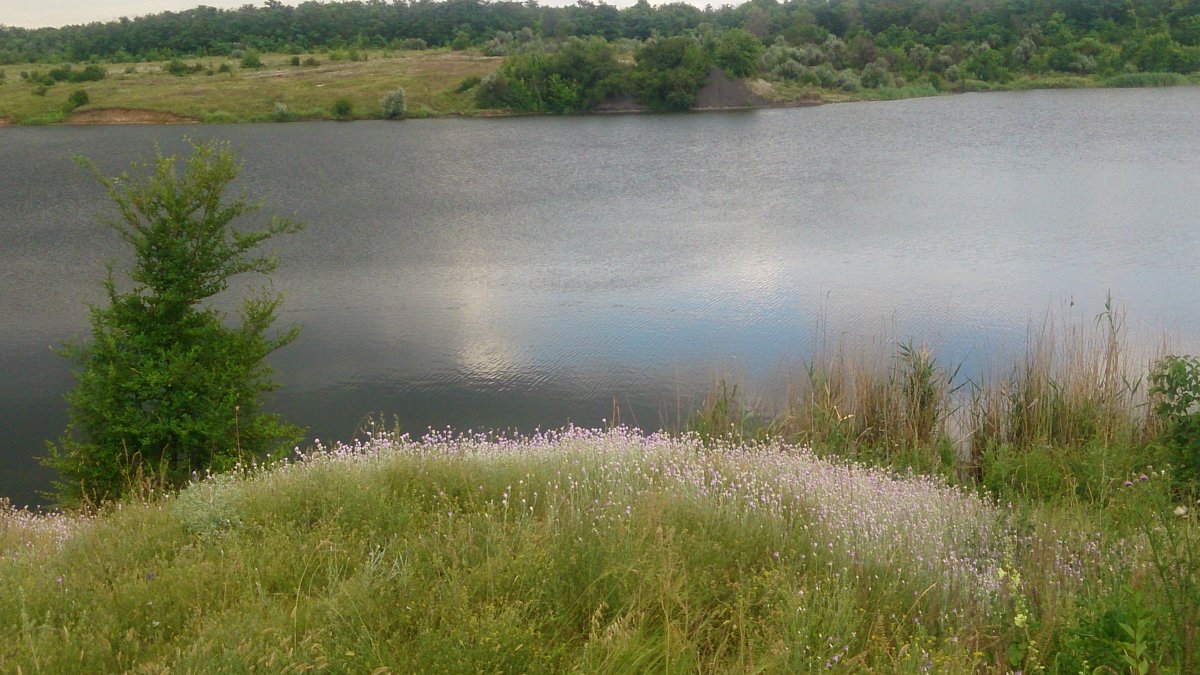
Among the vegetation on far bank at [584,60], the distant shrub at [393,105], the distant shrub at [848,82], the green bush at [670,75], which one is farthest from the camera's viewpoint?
the distant shrub at [848,82]

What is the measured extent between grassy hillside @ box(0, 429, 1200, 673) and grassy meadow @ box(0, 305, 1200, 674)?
0.01 m

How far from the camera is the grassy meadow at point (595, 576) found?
2.89 metres

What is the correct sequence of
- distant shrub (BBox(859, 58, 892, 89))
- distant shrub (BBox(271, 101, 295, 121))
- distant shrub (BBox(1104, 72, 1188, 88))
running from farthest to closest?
distant shrub (BBox(859, 58, 892, 89)) < distant shrub (BBox(1104, 72, 1188, 88)) < distant shrub (BBox(271, 101, 295, 121))

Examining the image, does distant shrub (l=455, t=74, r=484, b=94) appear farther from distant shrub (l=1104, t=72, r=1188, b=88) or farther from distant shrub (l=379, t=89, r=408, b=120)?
distant shrub (l=1104, t=72, r=1188, b=88)

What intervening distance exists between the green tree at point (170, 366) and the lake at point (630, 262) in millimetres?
1445

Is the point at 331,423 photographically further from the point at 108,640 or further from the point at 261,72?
the point at 261,72

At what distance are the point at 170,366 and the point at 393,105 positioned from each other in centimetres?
4215

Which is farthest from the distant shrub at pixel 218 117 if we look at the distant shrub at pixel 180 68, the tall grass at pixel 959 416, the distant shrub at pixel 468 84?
the tall grass at pixel 959 416

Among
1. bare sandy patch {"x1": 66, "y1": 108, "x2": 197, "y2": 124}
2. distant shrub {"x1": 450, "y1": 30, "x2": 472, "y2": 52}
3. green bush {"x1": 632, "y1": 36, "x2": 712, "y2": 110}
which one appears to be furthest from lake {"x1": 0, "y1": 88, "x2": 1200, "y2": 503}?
distant shrub {"x1": 450, "y1": 30, "x2": 472, "y2": 52}

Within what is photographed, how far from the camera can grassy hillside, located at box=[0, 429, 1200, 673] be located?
2.89 meters

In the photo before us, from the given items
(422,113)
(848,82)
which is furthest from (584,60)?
(848,82)

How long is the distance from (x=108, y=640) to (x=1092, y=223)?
19.8 meters

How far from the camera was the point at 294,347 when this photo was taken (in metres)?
12.4

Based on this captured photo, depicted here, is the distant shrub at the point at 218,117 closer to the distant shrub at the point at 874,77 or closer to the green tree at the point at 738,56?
the green tree at the point at 738,56
